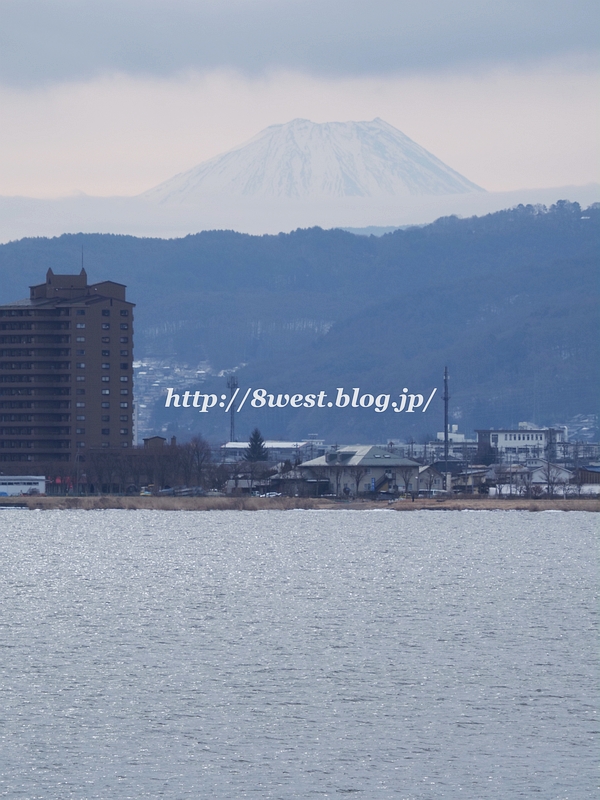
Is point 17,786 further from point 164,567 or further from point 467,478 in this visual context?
point 467,478

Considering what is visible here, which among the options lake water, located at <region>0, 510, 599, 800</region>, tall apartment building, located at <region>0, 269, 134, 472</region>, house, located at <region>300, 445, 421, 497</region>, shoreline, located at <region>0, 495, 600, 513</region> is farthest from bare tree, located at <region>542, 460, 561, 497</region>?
lake water, located at <region>0, 510, 599, 800</region>

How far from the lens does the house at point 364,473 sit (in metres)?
142

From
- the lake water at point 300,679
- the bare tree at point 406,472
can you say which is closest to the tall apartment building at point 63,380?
the bare tree at point 406,472

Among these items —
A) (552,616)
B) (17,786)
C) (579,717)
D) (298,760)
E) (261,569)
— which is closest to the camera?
(17,786)

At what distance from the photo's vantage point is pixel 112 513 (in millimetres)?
139250

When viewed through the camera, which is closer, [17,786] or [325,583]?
[17,786]

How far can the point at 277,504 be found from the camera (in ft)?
433

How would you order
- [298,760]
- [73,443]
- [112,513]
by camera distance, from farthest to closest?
[73,443]
[112,513]
[298,760]

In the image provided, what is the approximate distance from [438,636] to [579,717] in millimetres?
11934

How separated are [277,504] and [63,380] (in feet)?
123

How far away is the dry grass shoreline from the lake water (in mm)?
53023

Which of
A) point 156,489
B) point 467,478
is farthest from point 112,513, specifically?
point 467,478

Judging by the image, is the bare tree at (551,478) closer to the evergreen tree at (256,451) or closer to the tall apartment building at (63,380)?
the evergreen tree at (256,451)

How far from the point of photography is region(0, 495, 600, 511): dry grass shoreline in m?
125
